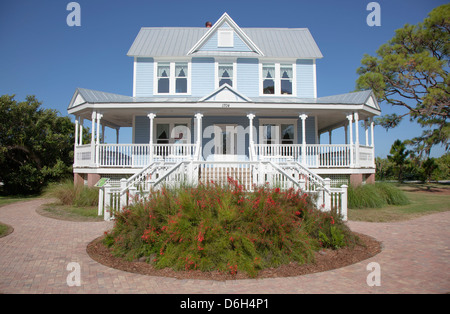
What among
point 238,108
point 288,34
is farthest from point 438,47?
point 238,108

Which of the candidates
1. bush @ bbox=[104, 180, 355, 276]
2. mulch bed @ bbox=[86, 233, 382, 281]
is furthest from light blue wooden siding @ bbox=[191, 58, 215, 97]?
mulch bed @ bbox=[86, 233, 382, 281]

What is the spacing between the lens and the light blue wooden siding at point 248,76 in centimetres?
1958

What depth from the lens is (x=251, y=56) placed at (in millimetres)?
19531

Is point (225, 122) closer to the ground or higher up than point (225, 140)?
higher up

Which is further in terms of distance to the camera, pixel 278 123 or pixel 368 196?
pixel 278 123

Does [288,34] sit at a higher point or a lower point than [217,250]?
higher

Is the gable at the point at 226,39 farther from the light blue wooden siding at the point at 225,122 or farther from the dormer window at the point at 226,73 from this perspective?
the light blue wooden siding at the point at 225,122

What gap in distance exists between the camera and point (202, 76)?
19.7 m

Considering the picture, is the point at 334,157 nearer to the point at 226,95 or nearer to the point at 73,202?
the point at 226,95

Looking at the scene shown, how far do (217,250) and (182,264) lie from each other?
0.65 meters

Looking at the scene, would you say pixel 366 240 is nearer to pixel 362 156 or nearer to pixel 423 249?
pixel 423 249

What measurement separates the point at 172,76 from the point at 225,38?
4199 millimetres

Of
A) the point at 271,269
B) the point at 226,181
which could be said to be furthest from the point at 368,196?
the point at 271,269
